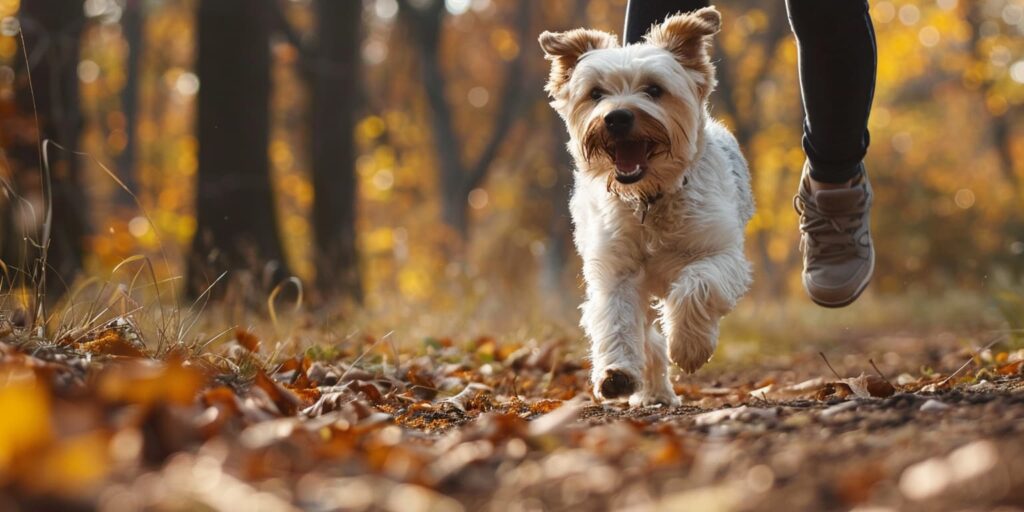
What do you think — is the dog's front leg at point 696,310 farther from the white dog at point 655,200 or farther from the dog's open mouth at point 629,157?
the dog's open mouth at point 629,157

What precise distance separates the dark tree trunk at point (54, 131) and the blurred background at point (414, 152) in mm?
25

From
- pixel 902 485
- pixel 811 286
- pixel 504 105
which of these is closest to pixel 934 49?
pixel 504 105

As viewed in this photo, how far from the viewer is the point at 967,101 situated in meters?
42.9

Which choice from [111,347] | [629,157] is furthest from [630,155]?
[111,347]

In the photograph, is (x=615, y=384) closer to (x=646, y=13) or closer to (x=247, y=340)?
(x=247, y=340)

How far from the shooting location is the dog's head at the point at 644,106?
4586 millimetres

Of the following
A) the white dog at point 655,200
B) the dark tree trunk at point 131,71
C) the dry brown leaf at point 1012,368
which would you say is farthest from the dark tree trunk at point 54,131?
the dark tree trunk at point 131,71

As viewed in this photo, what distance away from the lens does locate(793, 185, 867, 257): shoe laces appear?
4691mm

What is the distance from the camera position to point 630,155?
468 cm

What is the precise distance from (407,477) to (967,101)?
148 ft

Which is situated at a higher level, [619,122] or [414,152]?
[619,122]

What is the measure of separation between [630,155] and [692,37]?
24.3 inches

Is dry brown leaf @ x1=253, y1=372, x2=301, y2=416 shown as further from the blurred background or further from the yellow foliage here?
the yellow foliage

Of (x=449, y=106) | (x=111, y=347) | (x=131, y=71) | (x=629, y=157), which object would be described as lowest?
(x=449, y=106)
